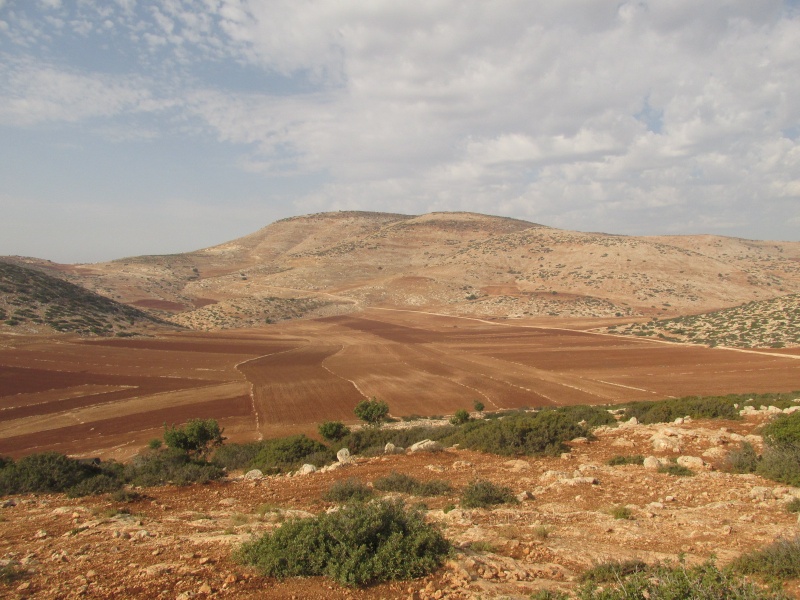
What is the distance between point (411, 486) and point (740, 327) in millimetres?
67586

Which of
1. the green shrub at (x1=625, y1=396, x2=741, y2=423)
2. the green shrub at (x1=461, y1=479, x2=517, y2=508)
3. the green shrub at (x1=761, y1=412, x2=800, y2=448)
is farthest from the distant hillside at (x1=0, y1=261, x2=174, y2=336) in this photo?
the green shrub at (x1=761, y1=412, x2=800, y2=448)

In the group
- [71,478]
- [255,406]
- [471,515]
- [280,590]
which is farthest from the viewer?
[255,406]

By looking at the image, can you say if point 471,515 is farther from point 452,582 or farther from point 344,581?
point 344,581

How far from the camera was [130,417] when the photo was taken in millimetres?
30984

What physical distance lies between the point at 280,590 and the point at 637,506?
7608 mm

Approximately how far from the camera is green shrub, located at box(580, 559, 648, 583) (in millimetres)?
6230

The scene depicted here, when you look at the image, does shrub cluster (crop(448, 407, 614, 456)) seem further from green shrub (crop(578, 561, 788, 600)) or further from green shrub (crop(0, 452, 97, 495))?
green shrub (crop(0, 452, 97, 495))

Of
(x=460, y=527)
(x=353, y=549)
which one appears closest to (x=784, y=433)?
(x=460, y=527)

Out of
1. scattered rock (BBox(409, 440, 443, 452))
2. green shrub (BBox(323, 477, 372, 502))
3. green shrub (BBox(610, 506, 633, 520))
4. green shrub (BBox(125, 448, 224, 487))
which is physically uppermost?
green shrub (BBox(610, 506, 633, 520))

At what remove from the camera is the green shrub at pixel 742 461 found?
1159 cm

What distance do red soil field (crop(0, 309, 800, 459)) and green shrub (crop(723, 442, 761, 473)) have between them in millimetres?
21210

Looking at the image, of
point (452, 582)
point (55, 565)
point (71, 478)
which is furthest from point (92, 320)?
point (452, 582)

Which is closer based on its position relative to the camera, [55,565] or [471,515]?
[55,565]

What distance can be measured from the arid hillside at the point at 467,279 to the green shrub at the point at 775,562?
87.3 meters
